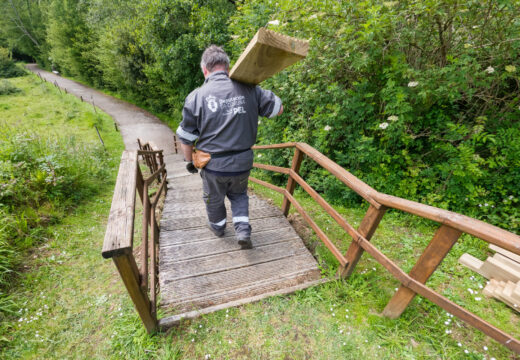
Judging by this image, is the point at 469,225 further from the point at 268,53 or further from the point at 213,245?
the point at 213,245

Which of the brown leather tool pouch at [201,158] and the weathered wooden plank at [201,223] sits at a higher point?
the brown leather tool pouch at [201,158]

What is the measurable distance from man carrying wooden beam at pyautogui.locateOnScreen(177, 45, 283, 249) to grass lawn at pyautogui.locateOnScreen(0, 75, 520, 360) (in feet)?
4.18

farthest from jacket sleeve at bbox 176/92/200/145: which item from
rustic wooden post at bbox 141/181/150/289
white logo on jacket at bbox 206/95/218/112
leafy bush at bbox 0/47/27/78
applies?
leafy bush at bbox 0/47/27/78

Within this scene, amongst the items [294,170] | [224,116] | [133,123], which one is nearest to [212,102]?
[224,116]

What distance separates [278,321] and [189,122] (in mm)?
1923

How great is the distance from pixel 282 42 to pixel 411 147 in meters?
3.08

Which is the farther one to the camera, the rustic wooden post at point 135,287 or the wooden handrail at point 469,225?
the rustic wooden post at point 135,287

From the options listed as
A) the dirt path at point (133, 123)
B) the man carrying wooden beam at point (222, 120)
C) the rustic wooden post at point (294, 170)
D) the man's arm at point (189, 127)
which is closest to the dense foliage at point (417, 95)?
the rustic wooden post at point (294, 170)

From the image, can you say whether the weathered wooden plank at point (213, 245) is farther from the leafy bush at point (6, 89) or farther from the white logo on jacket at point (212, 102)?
the leafy bush at point (6, 89)

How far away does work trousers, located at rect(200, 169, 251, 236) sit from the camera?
2.36 meters

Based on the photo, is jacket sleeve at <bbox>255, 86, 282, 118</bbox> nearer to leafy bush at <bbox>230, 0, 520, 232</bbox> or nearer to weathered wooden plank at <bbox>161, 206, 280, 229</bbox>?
leafy bush at <bbox>230, 0, 520, 232</bbox>

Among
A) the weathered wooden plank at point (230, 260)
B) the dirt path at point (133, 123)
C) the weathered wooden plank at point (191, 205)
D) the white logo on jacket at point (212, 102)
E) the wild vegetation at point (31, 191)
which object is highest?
the white logo on jacket at point (212, 102)

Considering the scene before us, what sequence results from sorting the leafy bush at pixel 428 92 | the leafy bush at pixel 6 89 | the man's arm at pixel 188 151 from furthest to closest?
the leafy bush at pixel 6 89
the leafy bush at pixel 428 92
the man's arm at pixel 188 151

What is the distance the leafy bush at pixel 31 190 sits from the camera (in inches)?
118
